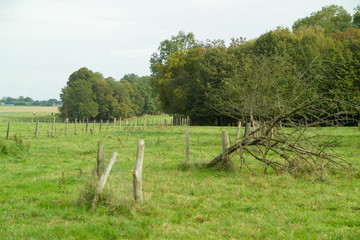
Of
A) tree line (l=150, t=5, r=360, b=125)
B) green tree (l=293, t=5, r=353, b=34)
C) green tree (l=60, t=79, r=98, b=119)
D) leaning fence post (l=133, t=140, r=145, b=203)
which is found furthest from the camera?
green tree (l=60, t=79, r=98, b=119)

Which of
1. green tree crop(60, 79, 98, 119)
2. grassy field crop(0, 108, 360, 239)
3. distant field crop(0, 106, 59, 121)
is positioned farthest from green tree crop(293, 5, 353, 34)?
distant field crop(0, 106, 59, 121)

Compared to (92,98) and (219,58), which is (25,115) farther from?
(219,58)

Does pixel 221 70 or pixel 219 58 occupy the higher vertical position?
pixel 219 58

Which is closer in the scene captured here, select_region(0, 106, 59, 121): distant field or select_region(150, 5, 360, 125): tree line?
select_region(150, 5, 360, 125): tree line

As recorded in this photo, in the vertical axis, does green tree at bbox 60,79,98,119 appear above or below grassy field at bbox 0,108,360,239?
above

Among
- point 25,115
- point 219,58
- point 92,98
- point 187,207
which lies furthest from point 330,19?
point 25,115

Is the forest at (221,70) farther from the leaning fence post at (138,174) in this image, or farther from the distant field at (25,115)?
the distant field at (25,115)

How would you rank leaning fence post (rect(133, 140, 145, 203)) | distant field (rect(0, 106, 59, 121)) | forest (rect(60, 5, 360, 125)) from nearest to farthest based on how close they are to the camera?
1. leaning fence post (rect(133, 140, 145, 203))
2. forest (rect(60, 5, 360, 125))
3. distant field (rect(0, 106, 59, 121))

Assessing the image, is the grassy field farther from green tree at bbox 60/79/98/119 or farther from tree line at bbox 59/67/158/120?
green tree at bbox 60/79/98/119

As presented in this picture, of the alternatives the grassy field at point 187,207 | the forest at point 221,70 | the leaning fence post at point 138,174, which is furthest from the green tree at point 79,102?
the leaning fence post at point 138,174

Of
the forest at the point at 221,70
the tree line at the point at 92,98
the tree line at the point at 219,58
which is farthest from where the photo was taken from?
the tree line at the point at 92,98

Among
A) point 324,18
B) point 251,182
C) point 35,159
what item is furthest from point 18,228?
point 324,18

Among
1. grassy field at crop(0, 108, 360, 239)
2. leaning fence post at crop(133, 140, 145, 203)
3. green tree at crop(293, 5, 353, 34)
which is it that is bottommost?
grassy field at crop(0, 108, 360, 239)

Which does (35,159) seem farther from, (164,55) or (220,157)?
(164,55)
